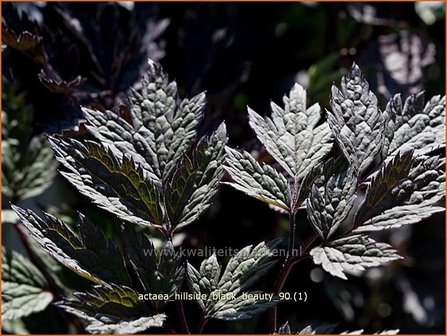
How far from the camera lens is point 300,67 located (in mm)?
1153

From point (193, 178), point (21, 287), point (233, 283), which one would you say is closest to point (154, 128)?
point (193, 178)

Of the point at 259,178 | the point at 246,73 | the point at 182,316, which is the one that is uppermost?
the point at 246,73

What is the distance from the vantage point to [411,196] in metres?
0.64

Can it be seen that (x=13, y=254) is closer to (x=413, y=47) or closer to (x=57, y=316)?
(x=57, y=316)

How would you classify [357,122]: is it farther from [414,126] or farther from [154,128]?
[154,128]

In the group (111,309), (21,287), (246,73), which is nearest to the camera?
(111,309)

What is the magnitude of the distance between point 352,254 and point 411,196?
8 centimetres

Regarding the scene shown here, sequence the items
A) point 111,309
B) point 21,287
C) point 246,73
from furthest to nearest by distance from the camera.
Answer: point 246,73, point 21,287, point 111,309

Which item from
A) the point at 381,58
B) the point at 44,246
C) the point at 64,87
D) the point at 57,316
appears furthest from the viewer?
the point at 381,58

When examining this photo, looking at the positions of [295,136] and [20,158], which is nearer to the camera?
[295,136]

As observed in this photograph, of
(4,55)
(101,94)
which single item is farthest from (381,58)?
(4,55)

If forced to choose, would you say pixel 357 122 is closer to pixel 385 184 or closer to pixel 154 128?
pixel 385 184

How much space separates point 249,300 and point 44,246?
7.7 inches

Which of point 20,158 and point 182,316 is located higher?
point 20,158
